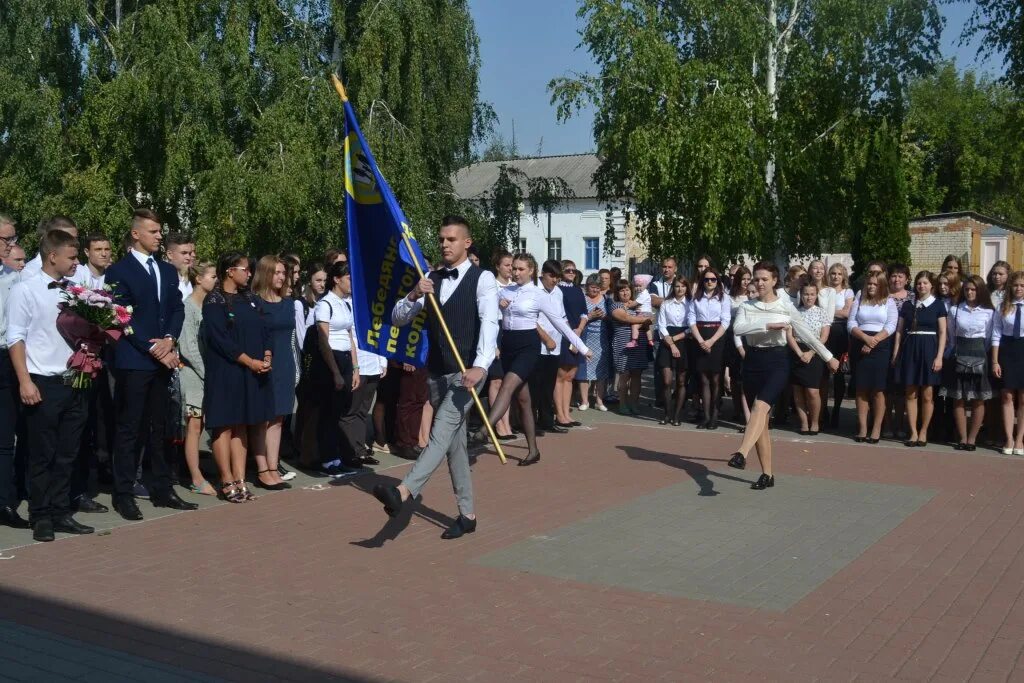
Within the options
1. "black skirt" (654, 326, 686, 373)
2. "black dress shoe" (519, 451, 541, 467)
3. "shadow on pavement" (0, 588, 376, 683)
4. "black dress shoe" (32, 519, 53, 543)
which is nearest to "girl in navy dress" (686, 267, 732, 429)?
"black skirt" (654, 326, 686, 373)

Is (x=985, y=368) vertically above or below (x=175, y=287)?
below

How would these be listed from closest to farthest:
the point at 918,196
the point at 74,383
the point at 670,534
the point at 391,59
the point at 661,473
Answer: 1. the point at 74,383
2. the point at 670,534
3. the point at 661,473
4. the point at 391,59
5. the point at 918,196

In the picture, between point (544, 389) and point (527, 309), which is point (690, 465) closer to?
point (527, 309)

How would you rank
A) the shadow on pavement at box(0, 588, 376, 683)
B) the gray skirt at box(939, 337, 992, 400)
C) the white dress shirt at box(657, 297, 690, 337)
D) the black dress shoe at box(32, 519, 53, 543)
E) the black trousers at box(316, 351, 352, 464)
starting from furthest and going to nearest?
the white dress shirt at box(657, 297, 690, 337), the gray skirt at box(939, 337, 992, 400), the black trousers at box(316, 351, 352, 464), the black dress shoe at box(32, 519, 53, 543), the shadow on pavement at box(0, 588, 376, 683)

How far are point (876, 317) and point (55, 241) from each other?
9246 millimetres

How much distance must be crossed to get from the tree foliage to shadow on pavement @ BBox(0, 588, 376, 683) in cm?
1411

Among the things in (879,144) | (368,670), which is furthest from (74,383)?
(879,144)

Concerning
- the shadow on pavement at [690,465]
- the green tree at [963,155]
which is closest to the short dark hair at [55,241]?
the shadow on pavement at [690,465]

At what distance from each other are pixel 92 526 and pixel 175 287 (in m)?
1.88

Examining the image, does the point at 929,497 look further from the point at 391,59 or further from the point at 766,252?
the point at 391,59

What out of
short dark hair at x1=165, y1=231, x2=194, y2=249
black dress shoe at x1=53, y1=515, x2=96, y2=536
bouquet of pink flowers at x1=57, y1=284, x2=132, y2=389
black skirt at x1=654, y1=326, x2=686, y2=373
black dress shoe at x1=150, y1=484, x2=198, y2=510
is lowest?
black dress shoe at x1=150, y1=484, x2=198, y2=510

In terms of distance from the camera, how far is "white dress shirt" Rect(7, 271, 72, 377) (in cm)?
750

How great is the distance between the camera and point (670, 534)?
322 inches

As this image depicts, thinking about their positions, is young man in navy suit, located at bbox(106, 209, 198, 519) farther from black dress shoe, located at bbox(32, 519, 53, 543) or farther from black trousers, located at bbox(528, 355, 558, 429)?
black trousers, located at bbox(528, 355, 558, 429)
